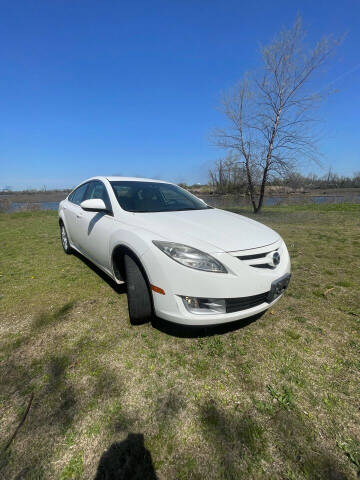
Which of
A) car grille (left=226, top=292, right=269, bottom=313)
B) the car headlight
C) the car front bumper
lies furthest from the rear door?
car grille (left=226, top=292, right=269, bottom=313)

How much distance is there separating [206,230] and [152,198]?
4.00 ft

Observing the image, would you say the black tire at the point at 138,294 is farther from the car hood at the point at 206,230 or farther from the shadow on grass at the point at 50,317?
the shadow on grass at the point at 50,317

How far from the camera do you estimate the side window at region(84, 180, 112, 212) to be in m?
2.82

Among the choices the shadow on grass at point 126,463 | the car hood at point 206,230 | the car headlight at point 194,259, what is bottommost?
the shadow on grass at point 126,463

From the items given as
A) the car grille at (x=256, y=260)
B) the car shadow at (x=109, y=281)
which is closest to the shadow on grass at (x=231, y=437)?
the car grille at (x=256, y=260)

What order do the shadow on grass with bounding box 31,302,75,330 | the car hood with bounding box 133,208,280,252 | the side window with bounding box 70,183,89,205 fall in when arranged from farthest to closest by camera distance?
the side window with bounding box 70,183,89,205, the shadow on grass with bounding box 31,302,75,330, the car hood with bounding box 133,208,280,252

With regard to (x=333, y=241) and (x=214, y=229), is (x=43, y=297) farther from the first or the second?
(x=333, y=241)

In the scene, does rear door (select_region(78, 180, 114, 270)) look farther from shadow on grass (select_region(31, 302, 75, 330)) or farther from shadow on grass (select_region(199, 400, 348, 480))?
shadow on grass (select_region(199, 400, 348, 480))

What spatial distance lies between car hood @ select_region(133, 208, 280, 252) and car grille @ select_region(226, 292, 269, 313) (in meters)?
0.43

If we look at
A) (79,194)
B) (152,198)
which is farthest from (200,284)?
(79,194)

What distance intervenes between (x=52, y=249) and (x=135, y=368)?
455cm

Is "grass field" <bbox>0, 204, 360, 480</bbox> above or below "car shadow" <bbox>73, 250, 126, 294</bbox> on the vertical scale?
below

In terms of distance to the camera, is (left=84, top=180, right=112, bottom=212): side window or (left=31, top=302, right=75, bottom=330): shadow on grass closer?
(left=31, top=302, right=75, bottom=330): shadow on grass

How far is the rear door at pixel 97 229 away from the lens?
8.56ft
